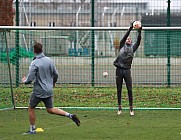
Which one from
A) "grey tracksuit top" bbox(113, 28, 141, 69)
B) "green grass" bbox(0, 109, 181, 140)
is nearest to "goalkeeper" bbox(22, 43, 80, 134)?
"green grass" bbox(0, 109, 181, 140)

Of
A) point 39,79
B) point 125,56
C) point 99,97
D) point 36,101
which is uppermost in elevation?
point 125,56

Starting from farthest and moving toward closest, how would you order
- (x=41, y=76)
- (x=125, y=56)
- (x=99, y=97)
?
(x=99, y=97) → (x=125, y=56) → (x=41, y=76)

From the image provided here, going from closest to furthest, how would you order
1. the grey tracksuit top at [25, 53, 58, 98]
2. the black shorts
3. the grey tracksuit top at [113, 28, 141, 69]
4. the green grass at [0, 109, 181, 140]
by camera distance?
the green grass at [0, 109, 181, 140] < the grey tracksuit top at [25, 53, 58, 98] < the black shorts < the grey tracksuit top at [113, 28, 141, 69]

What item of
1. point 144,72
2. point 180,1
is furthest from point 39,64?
point 180,1

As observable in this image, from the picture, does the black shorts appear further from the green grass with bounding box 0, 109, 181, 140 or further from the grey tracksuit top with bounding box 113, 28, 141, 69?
the grey tracksuit top with bounding box 113, 28, 141, 69

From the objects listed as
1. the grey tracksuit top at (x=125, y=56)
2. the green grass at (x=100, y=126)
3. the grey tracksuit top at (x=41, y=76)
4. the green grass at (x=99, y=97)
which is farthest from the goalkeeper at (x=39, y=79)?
the green grass at (x=99, y=97)

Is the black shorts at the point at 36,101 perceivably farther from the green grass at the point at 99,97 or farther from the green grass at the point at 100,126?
the green grass at the point at 99,97

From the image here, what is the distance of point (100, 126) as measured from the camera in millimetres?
13336

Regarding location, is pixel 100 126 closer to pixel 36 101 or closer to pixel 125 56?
pixel 36 101

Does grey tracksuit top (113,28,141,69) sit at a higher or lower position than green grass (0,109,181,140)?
higher

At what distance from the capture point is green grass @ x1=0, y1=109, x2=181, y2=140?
38.7 feet

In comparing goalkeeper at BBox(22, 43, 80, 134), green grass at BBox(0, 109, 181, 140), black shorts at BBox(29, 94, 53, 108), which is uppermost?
goalkeeper at BBox(22, 43, 80, 134)

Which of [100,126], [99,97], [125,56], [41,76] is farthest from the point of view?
[99,97]

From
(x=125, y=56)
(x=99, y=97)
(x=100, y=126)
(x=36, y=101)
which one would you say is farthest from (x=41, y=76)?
(x=99, y=97)
